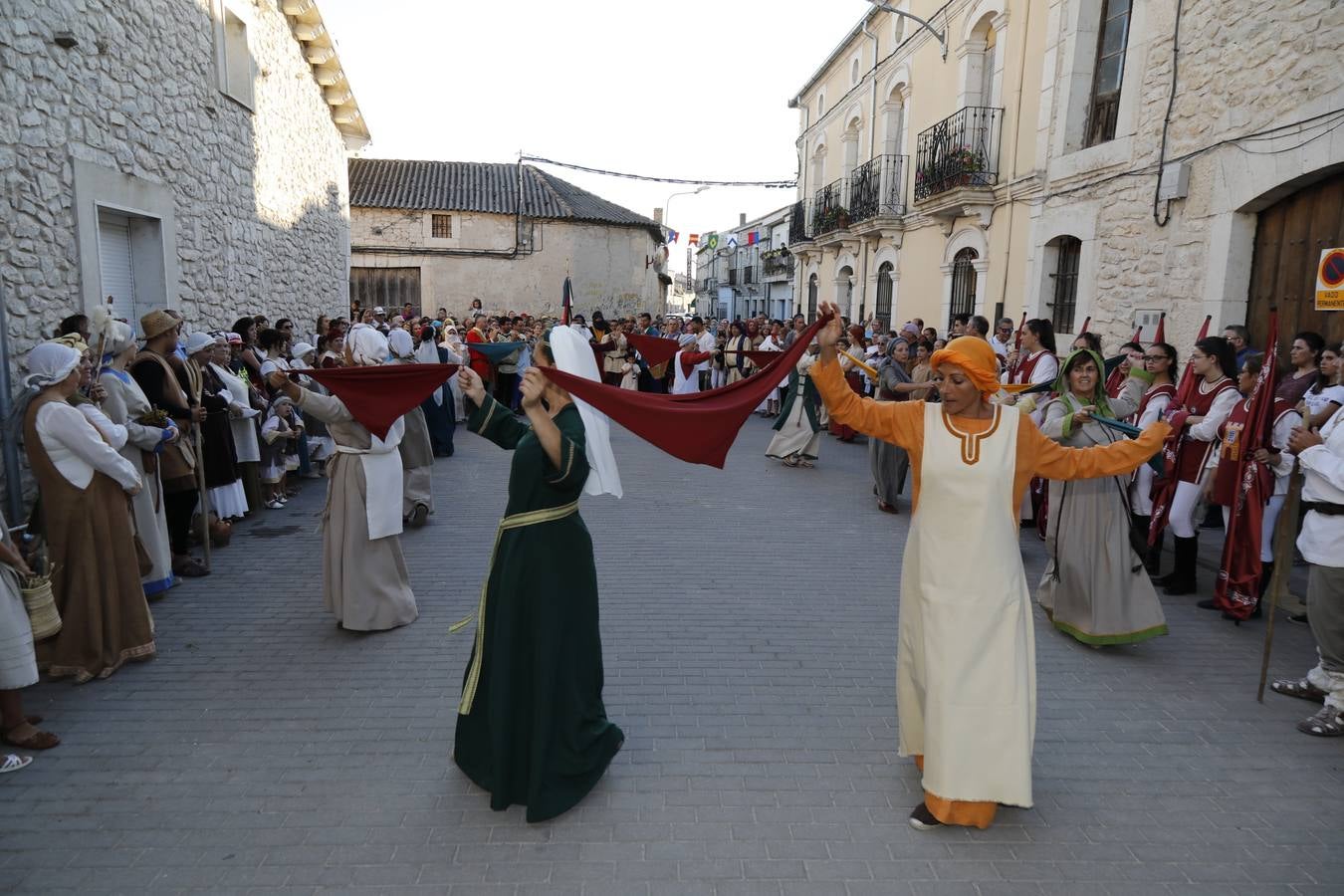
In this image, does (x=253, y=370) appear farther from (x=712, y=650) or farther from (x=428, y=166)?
(x=428, y=166)

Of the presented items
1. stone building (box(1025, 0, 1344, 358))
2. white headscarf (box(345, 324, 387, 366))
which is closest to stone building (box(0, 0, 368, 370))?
white headscarf (box(345, 324, 387, 366))

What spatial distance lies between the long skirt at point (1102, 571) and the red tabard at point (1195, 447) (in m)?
1.53

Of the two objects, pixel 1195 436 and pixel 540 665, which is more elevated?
pixel 1195 436

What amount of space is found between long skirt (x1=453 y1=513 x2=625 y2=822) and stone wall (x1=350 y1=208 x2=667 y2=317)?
2592cm

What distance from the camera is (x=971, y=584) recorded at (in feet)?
10.4

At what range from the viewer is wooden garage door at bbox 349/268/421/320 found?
28609mm

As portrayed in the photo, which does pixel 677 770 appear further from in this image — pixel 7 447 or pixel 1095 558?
pixel 7 447

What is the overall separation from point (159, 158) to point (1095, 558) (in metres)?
9.51

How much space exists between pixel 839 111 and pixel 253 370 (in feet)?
65.1

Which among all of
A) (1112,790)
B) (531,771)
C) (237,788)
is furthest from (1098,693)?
(237,788)

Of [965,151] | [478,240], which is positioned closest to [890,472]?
[965,151]

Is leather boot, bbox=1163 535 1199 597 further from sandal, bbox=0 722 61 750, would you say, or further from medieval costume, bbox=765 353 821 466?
sandal, bbox=0 722 61 750

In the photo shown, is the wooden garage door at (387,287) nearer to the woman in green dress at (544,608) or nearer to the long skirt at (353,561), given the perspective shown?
the long skirt at (353,561)

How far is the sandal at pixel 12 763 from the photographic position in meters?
3.69
